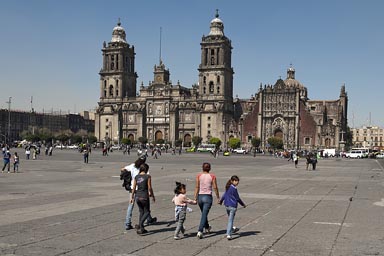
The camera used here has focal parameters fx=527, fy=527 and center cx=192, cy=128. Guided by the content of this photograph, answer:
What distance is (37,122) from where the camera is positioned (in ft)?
582

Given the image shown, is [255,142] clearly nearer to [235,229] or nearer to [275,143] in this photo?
[275,143]

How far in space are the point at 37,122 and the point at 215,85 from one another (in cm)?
8418

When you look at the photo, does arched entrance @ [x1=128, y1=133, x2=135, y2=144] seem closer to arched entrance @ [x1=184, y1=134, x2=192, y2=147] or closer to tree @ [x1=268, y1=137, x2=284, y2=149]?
arched entrance @ [x1=184, y1=134, x2=192, y2=147]

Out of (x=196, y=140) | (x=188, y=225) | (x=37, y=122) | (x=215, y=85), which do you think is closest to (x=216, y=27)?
(x=215, y=85)

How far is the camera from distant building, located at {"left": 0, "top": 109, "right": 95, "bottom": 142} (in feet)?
534

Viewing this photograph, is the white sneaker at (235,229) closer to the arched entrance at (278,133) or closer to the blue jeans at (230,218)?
the blue jeans at (230,218)

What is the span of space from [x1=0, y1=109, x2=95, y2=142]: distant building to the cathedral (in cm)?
4093

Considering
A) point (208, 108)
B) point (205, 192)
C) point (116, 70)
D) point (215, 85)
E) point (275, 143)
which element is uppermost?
point (116, 70)

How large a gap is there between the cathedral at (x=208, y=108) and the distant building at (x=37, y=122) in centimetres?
4093

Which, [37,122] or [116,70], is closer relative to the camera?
[116,70]

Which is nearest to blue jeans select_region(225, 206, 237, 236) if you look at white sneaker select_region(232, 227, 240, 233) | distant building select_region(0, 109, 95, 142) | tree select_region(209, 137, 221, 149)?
white sneaker select_region(232, 227, 240, 233)

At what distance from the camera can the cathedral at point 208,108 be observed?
115 meters

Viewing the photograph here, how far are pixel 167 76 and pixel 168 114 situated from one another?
42.0ft

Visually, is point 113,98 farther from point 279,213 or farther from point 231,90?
point 279,213
